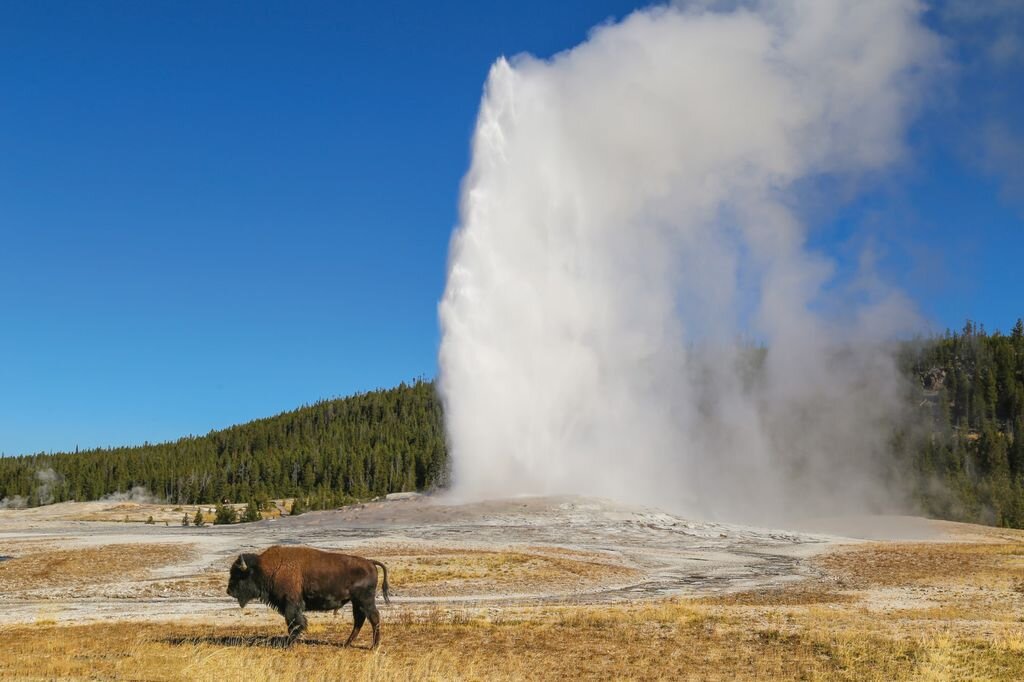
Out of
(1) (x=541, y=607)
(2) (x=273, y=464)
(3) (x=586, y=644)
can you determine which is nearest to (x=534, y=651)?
(3) (x=586, y=644)

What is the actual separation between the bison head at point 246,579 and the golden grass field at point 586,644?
2.98 feet

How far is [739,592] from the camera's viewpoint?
2636 centimetres

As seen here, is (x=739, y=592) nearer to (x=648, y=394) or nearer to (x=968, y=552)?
(x=968, y=552)

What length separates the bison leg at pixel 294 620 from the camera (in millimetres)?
14617

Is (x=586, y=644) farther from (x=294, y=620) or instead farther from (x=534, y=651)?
(x=294, y=620)

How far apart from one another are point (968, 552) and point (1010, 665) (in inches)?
1337

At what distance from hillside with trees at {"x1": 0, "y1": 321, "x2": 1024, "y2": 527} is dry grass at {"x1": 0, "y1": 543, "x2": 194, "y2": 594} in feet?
155

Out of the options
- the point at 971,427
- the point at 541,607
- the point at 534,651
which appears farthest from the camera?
the point at 971,427

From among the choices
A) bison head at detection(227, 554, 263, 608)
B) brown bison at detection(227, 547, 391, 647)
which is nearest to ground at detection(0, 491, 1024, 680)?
brown bison at detection(227, 547, 391, 647)

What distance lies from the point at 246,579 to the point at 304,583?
1245 millimetres

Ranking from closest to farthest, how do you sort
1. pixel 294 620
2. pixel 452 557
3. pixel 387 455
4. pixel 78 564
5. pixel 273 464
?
1. pixel 294 620
2. pixel 78 564
3. pixel 452 557
4. pixel 387 455
5. pixel 273 464

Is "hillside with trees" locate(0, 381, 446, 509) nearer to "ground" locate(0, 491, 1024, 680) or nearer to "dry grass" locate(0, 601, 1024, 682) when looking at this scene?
"ground" locate(0, 491, 1024, 680)

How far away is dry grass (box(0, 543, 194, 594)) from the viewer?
28906mm

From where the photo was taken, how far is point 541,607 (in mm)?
22094
